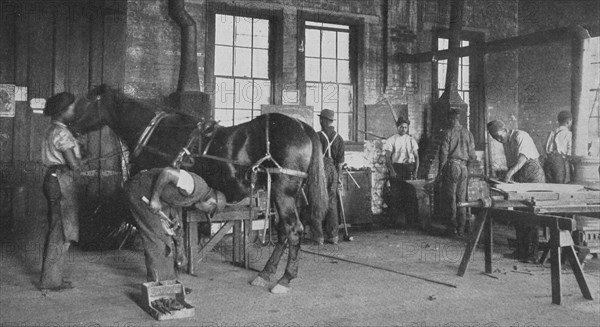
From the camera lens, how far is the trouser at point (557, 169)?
9070 millimetres

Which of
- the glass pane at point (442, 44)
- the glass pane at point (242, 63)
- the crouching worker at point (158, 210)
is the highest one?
the glass pane at point (442, 44)

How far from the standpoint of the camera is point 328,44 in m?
11.0

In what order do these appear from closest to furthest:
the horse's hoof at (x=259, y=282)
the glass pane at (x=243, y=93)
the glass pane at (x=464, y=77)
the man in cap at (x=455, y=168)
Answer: the horse's hoof at (x=259, y=282), the man in cap at (x=455, y=168), the glass pane at (x=243, y=93), the glass pane at (x=464, y=77)

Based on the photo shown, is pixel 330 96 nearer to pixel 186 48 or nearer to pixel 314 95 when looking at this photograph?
pixel 314 95

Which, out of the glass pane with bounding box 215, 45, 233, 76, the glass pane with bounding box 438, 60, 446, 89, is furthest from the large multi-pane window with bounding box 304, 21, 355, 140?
the glass pane with bounding box 438, 60, 446, 89

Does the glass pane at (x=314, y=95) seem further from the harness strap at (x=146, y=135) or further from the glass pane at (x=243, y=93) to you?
the harness strap at (x=146, y=135)

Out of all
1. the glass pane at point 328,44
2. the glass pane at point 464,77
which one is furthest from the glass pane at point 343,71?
the glass pane at point 464,77

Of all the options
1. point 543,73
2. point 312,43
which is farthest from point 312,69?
point 543,73

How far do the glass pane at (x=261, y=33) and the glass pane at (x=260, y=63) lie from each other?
0.38 feet

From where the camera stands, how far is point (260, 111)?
10203 mm

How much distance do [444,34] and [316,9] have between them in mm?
3199

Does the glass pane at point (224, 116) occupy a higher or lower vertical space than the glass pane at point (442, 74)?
lower

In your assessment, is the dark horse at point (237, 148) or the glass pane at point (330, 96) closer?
the dark horse at point (237, 148)

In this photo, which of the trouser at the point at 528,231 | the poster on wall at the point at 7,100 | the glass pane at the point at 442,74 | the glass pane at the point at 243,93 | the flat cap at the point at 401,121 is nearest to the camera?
the trouser at the point at 528,231
